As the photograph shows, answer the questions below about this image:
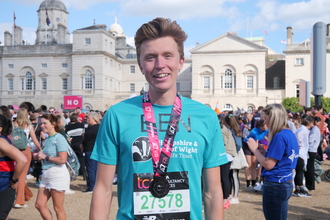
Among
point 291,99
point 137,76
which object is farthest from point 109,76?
point 291,99

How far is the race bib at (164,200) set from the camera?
2.14m

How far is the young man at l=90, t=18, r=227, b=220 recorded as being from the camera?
7.03 feet

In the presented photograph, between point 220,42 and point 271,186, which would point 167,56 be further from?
point 220,42

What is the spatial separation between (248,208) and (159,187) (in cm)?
651

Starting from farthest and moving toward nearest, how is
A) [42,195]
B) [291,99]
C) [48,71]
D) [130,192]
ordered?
[48,71]
[291,99]
[42,195]
[130,192]

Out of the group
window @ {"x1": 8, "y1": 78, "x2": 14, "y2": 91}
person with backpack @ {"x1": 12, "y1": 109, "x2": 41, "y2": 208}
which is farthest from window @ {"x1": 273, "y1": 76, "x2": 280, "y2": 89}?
person with backpack @ {"x1": 12, "y1": 109, "x2": 41, "y2": 208}

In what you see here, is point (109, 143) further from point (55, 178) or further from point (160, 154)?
point (55, 178)

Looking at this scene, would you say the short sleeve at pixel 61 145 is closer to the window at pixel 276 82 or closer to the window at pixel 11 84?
the window at pixel 276 82

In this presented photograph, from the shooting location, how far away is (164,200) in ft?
7.12

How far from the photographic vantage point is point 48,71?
185ft

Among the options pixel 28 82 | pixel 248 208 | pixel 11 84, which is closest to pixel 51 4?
pixel 28 82

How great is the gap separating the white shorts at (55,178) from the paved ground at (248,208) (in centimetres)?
226

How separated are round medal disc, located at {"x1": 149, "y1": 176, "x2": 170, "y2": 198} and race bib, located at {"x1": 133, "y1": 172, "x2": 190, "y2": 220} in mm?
17

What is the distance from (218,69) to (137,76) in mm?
14202
